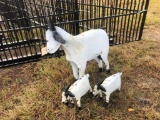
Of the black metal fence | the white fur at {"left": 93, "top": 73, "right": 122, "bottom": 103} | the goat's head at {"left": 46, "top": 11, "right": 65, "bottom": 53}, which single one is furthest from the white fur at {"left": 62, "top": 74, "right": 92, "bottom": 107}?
the black metal fence

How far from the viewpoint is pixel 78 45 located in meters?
2.60

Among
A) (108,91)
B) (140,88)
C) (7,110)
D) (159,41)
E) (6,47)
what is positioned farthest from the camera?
(159,41)

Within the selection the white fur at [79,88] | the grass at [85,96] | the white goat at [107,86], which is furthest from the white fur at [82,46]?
the grass at [85,96]

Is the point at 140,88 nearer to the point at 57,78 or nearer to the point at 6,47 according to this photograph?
the point at 57,78

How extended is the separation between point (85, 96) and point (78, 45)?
836mm

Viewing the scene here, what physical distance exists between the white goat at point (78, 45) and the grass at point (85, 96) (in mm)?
537

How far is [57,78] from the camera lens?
10.8 ft

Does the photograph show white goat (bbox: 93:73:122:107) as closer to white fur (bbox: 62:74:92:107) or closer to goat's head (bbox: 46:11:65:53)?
white fur (bbox: 62:74:92:107)

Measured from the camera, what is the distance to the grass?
2.64 meters

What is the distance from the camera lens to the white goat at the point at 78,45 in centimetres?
234

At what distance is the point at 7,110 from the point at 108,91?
5.05 feet

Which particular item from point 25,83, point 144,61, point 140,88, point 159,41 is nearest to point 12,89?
point 25,83

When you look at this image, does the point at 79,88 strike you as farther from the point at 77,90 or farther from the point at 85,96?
the point at 85,96

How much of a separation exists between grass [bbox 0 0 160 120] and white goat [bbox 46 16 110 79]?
537mm
